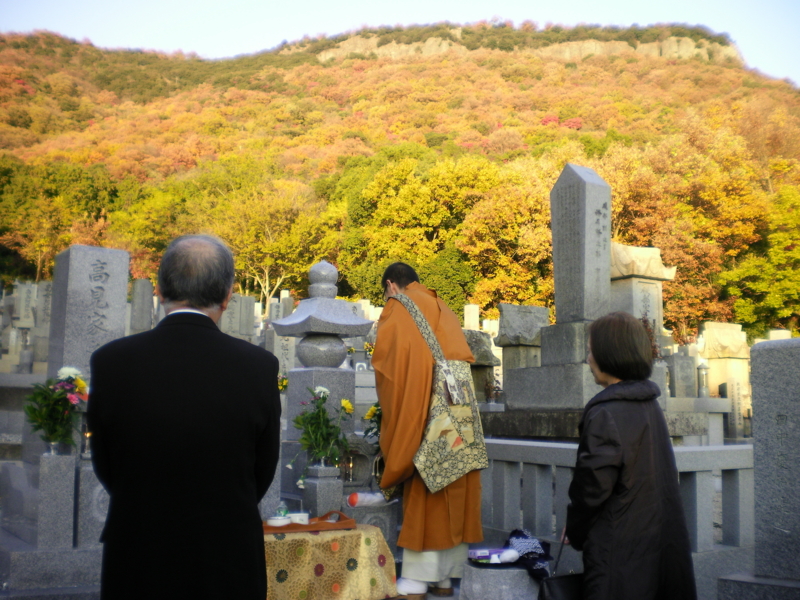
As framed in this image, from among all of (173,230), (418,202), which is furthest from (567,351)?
(173,230)

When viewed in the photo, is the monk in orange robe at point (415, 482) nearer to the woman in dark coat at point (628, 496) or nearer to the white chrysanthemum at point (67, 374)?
the woman in dark coat at point (628, 496)

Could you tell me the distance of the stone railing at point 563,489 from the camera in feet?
12.1

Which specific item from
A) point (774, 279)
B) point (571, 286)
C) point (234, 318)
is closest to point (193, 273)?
point (571, 286)

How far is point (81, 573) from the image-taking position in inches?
163

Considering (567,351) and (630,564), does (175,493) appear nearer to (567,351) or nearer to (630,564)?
(630,564)

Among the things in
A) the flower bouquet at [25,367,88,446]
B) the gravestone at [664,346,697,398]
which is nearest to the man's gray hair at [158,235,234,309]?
the flower bouquet at [25,367,88,446]

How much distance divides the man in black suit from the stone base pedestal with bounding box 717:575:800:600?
192cm

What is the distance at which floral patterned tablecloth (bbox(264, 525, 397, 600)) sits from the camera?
11.4ft

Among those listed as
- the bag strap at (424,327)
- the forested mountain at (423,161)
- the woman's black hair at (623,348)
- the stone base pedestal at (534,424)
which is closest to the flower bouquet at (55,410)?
the bag strap at (424,327)

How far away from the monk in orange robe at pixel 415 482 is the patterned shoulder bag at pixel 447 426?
5cm

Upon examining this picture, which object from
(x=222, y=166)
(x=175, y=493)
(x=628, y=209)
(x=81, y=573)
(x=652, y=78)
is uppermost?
(x=652, y=78)

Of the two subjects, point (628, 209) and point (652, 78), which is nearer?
point (628, 209)

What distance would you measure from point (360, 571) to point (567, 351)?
12.0 ft

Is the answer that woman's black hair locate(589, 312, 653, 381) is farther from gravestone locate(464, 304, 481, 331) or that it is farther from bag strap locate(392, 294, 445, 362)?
gravestone locate(464, 304, 481, 331)
